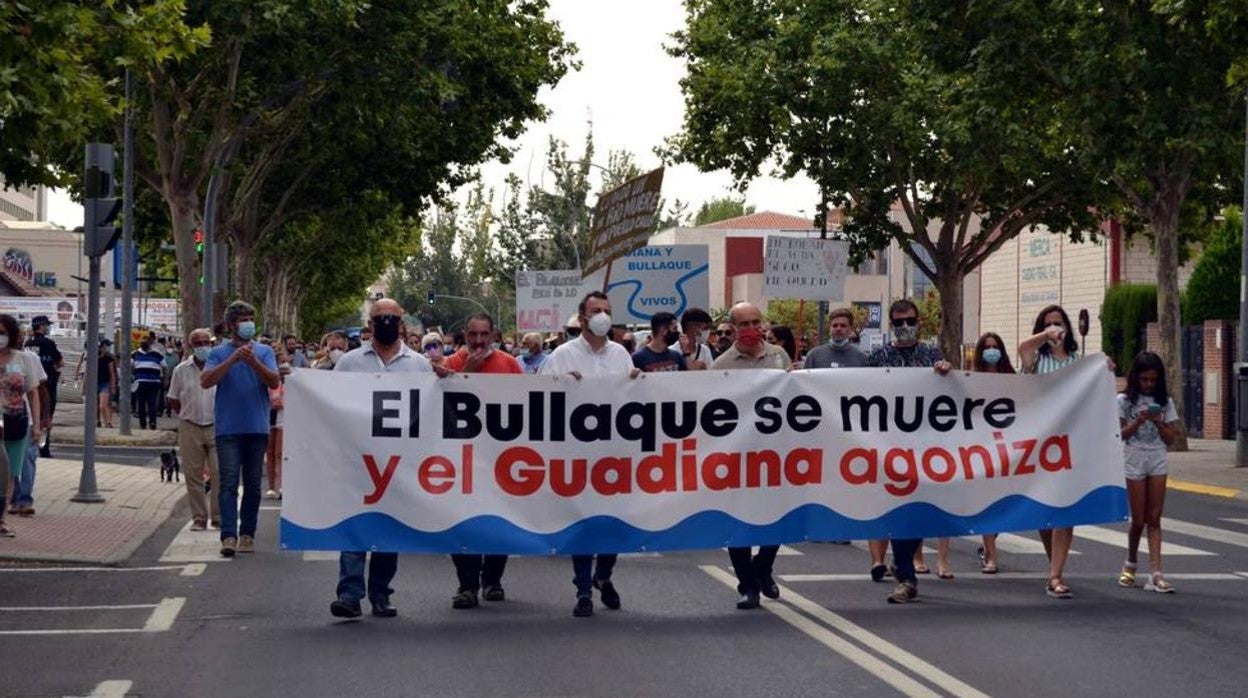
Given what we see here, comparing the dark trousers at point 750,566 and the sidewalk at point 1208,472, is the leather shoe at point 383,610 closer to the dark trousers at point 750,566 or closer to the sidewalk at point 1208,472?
the dark trousers at point 750,566

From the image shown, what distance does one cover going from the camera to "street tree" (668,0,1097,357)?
39.2 m

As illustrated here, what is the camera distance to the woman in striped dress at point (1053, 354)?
43.2 ft

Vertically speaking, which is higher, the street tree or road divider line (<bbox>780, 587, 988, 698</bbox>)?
the street tree

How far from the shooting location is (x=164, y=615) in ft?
39.5

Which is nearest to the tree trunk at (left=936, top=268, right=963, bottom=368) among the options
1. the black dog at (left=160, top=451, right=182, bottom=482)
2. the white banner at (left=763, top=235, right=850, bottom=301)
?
the white banner at (left=763, top=235, right=850, bottom=301)

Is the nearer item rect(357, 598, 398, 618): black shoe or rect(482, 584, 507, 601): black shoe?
rect(357, 598, 398, 618): black shoe

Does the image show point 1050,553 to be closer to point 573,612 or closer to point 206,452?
point 573,612

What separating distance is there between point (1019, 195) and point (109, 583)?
115 feet

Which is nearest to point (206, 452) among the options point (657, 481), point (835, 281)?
point (657, 481)

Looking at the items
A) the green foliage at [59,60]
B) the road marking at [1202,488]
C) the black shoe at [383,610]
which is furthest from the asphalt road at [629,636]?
the road marking at [1202,488]

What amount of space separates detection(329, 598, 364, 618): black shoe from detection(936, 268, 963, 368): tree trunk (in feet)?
114

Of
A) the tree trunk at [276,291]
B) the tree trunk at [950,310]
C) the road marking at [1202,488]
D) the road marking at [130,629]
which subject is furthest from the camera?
the tree trunk at [276,291]

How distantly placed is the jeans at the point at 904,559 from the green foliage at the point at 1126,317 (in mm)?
38651

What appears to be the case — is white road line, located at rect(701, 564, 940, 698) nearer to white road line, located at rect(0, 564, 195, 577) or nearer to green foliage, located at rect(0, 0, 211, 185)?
white road line, located at rect(0, 564, 195, 577)
